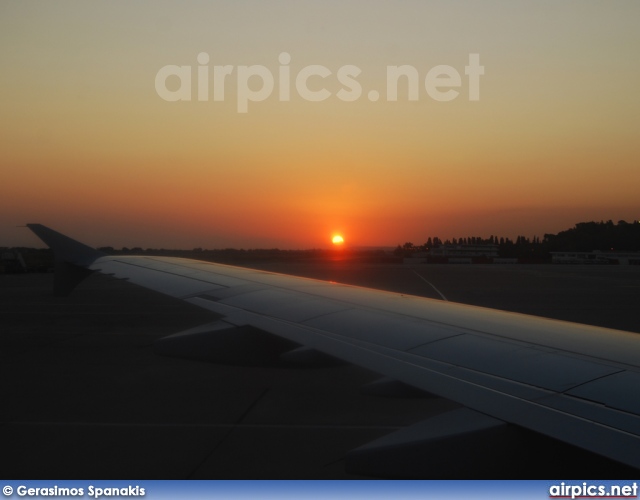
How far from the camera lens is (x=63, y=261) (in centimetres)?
959

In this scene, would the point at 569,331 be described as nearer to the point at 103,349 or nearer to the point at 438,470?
the point at 438,470

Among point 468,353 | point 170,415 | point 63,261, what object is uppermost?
point 63,261

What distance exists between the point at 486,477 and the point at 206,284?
16.6 feet

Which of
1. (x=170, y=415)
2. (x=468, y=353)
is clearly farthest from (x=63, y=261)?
(x=468, y=353)

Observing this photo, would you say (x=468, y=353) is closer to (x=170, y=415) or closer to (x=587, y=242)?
(x=170, y=415)

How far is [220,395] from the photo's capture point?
21.9 feet

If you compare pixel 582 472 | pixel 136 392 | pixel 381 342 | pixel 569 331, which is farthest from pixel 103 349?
pixel 582 472

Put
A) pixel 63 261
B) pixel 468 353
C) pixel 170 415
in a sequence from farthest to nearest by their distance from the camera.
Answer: pixel 63 261, pixel 170 415, pixel 468 353

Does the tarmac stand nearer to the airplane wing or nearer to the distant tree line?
the airplane wing

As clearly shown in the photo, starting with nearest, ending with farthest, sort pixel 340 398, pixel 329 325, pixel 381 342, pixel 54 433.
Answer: pixel 381 342
pixel 329 325
pixel 54 433
pixel 340 398

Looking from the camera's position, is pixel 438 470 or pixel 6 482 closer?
pixel 438 470

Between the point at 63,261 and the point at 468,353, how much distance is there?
7.88 meters

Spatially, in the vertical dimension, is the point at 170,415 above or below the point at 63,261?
below

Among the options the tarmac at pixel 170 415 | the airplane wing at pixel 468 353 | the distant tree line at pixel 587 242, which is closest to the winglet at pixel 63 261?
the tarmac at pixel 170 415
